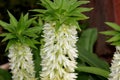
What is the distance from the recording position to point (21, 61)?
210 centimetres

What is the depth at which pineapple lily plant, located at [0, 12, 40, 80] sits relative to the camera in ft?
6.65

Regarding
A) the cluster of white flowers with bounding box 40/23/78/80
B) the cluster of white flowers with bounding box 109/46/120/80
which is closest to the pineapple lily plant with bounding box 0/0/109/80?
the cluster of white flowers with bounding box 40/23/78/80

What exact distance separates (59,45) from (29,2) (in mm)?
2194

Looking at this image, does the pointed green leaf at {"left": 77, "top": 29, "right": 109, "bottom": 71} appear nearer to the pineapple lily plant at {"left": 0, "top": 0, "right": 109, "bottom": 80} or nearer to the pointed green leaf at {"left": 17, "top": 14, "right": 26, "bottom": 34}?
the pineapple lily plant at {"left": 0, "top": 0, "right": 109, "bottom": 80}

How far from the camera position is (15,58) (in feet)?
6.83

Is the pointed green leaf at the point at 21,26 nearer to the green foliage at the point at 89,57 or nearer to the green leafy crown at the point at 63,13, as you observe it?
the green leafy crown at the point at 63,13

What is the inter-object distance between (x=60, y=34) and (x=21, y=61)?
0.36 metres

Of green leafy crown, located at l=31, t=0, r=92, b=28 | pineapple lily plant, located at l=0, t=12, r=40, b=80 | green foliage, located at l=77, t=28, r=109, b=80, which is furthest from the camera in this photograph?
green foliage, located at l=77, t=28, r=109, b=80

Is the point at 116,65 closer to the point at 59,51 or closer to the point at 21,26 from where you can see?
the point at 59,51

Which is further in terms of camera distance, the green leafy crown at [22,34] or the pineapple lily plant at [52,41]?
the green leafy crown at [22,34]

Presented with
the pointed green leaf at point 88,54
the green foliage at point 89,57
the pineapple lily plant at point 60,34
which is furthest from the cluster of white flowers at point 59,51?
the pointed green leaf at point 88,54

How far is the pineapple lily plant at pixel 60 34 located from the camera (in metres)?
1.83

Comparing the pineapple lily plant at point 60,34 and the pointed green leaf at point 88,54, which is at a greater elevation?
the pineapple lily plant at point 60,34

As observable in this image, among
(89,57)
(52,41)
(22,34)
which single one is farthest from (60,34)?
(89,57)
